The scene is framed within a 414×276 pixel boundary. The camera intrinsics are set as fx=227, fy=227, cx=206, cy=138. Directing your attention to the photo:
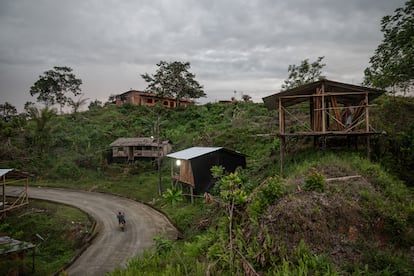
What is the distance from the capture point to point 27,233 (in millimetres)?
16359

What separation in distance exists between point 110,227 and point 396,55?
76.7 ft

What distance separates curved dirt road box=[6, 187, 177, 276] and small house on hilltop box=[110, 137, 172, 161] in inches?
371

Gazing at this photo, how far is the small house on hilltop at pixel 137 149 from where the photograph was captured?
33000 mm

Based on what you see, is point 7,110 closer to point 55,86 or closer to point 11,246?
point 55,86

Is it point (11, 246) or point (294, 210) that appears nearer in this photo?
point (11, 246)

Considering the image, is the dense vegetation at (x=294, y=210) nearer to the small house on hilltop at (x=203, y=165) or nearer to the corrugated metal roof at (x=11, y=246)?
the small house on hilltop at (x=203, y=165)

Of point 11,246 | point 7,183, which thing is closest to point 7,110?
point 7,183

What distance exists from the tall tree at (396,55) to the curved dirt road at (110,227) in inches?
687

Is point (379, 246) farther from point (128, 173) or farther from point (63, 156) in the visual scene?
point (63, 156)

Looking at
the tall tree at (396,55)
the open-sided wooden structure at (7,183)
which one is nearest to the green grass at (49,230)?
the open-sided wooden structure at (7,183)

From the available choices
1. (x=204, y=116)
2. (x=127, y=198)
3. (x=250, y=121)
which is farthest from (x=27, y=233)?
(x=204, y=116)

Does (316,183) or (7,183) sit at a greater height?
(316,183)

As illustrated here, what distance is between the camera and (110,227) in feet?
54.4

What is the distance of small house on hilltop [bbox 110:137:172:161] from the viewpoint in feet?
108
